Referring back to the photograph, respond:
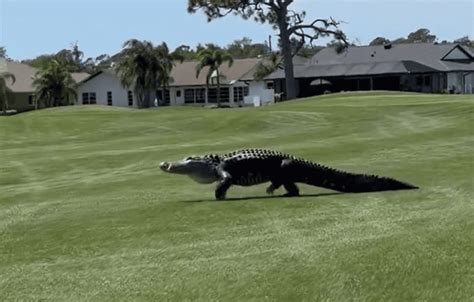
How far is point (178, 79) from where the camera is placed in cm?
9462

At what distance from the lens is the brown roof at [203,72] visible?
9319 cm

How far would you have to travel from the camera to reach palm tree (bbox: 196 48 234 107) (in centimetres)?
8900

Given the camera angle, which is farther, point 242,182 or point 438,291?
point 242,182

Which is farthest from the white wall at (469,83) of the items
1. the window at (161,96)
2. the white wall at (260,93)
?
the window at (161,96)

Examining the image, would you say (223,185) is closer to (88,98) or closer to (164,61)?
(164,61)

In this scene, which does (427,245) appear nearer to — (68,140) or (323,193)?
(323,193)

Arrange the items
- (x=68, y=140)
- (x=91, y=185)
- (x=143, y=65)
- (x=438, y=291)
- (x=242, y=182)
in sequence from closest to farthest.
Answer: (x=438, y=291), (x=242, y=182), (x=91, y=185), (x=68, y=140), (x=143, y=65)

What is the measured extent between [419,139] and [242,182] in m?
10.4

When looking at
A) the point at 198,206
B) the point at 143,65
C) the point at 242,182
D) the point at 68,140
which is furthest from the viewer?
the point at 143,65

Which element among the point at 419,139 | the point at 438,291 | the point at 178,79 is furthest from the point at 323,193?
the point at 178,79

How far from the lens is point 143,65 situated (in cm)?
8250

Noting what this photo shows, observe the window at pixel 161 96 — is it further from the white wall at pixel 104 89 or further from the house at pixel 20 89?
the house at pixel 20 89

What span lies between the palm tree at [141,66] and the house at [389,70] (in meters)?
10.9

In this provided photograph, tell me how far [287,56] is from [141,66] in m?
15.0
